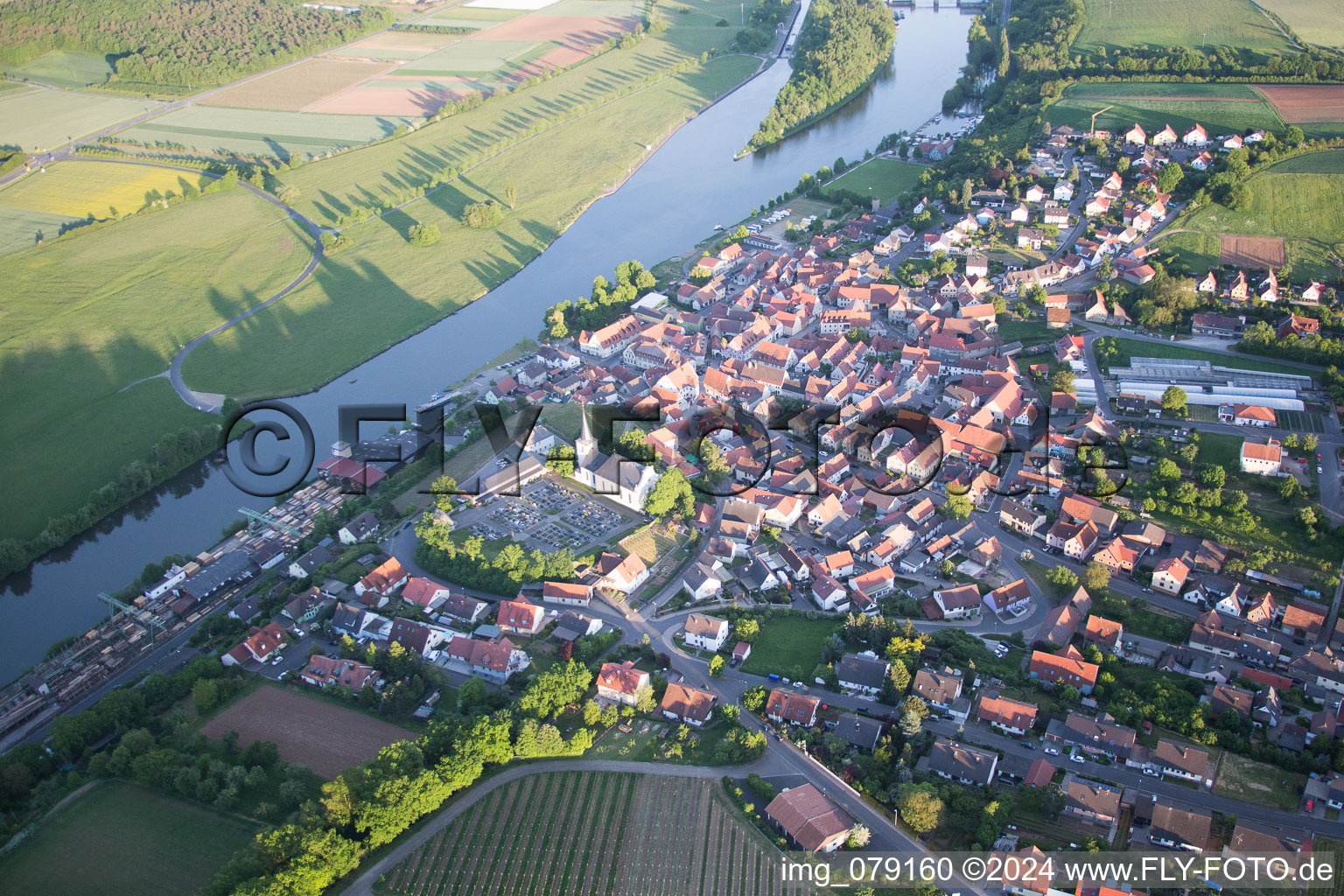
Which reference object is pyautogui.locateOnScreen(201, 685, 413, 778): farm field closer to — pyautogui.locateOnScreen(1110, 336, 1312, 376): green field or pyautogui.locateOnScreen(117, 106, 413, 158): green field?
pyautogui.locateOnScreen(1110, 336, 1312, 376): green field

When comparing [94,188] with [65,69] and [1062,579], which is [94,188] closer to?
[65,69]

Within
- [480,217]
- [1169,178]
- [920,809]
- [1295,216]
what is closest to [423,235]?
[480,217]

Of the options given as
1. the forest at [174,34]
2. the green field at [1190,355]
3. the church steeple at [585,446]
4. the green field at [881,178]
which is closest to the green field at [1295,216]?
the green field at [1190,355]

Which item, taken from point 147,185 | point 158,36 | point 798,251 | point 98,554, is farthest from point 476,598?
point 158,36

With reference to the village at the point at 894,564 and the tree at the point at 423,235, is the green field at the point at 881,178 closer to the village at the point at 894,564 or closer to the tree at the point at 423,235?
the village at the point at 894,564

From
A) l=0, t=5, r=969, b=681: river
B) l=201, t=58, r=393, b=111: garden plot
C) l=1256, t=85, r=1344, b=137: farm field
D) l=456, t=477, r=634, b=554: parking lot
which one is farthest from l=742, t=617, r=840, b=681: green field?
l=201, t=58, r=393, b=111: garden plot

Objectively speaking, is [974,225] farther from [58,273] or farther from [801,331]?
[58,273]
